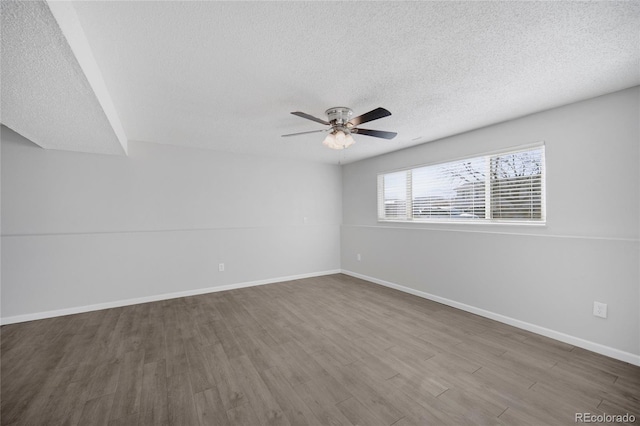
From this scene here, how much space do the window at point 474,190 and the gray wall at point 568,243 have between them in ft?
0.43

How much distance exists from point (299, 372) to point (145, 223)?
3.24 meters

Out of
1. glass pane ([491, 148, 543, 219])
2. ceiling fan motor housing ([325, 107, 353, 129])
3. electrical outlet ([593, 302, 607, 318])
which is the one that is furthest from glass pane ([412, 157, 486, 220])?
ceiling fan motor housing ([325, 107, 353, 129])

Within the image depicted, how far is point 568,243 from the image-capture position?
2516 mm

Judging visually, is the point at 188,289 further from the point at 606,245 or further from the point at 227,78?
the point at 606,245

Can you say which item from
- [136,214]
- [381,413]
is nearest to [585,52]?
[381,413]

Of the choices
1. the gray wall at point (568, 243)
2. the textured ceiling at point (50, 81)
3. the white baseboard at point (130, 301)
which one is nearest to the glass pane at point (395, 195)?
the gray wall at point (568, 243)

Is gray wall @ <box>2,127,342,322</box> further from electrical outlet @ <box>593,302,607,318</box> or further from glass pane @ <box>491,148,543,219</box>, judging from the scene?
electrical outlet @ <box>593,302,607,318</box>

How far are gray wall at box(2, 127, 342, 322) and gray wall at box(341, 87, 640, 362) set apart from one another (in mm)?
2824

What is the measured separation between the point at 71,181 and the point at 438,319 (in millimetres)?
5087

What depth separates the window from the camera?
2.87 metres

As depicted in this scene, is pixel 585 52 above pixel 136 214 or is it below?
above

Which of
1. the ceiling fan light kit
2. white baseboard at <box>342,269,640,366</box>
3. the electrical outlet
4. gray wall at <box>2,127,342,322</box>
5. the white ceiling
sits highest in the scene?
the white ceiling

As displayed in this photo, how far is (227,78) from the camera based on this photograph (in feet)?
6.72

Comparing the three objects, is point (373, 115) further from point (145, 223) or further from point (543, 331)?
point (145, 223)
